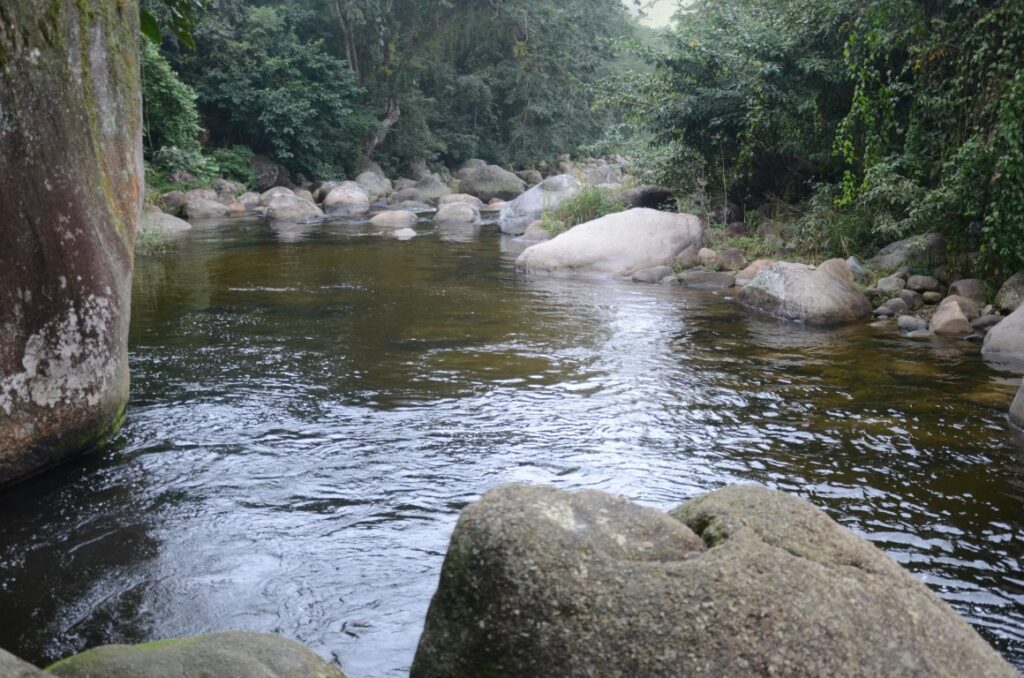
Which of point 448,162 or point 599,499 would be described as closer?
point 599,499

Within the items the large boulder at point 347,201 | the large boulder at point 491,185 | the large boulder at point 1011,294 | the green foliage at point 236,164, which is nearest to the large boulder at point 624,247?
the large boulder at point 1011,294

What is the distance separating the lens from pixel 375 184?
32844 millimetres

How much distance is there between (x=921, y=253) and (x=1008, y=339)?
3.15m

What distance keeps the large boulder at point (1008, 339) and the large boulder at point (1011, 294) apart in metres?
0.79

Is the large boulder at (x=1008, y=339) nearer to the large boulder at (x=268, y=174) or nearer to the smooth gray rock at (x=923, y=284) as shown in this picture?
the smooth gray rock at (x=923, y=284)

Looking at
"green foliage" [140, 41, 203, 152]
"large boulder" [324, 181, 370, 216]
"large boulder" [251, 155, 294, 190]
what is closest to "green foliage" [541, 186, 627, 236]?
"green foliage" [140, 41, 203, 152]

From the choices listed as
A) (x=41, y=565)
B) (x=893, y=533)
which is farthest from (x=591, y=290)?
(x=41, y=565)

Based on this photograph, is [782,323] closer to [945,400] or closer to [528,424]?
[945,400]

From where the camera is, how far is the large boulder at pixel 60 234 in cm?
509

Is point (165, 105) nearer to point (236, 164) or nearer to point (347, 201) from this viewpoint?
point (347, 201)

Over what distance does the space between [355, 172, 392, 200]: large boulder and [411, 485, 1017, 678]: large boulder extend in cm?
2953

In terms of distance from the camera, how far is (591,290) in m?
13.4

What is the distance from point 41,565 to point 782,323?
28.0 ft

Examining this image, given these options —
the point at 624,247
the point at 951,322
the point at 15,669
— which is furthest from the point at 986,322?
the point at 15,669
